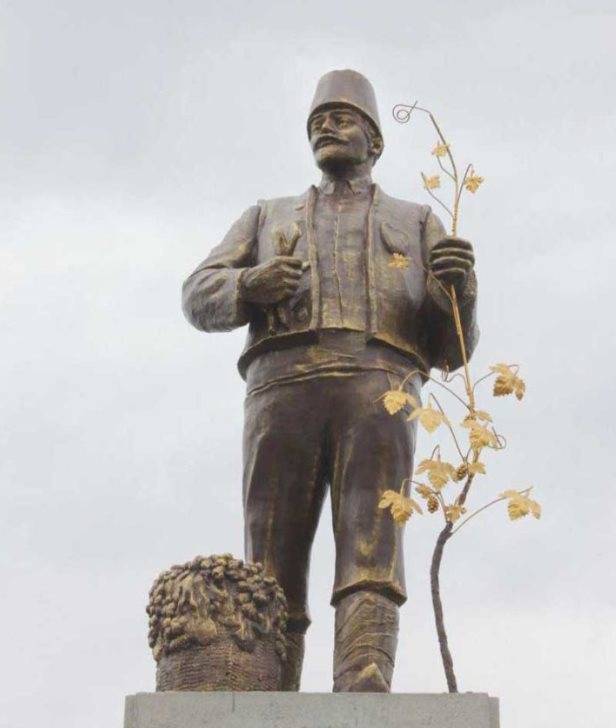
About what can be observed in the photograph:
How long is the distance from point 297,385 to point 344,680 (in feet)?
4.81

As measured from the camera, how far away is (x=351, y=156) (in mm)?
8352

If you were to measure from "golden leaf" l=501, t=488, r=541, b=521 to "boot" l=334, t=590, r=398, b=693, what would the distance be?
91 cm

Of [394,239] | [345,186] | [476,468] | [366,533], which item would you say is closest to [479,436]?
[476,468]

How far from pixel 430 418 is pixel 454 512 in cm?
42

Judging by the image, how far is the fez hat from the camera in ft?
27.5

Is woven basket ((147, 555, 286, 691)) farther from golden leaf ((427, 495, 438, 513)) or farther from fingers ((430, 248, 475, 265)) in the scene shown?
fingers ((430, 248, 475, 265))

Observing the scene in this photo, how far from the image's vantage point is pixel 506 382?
286 inches

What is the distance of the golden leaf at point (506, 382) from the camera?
726cm

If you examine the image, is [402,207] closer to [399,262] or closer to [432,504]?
[399,262]

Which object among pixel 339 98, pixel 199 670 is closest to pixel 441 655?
pixel 199 670

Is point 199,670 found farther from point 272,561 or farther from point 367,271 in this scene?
point 367,271

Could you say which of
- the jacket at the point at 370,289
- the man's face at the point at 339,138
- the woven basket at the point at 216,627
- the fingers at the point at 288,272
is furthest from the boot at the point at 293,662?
the man's face at the point at 339,138

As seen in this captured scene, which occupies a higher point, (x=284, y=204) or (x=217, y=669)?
(x=284, y=204)

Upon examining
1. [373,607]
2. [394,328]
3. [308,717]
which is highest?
[394,328]
